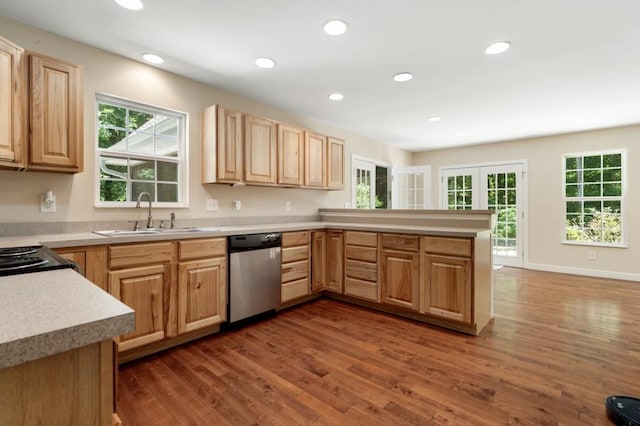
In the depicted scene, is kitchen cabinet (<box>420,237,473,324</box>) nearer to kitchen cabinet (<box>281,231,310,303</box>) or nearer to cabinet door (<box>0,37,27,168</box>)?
kitchen cabinet (<box>281,231,310,303</box>)

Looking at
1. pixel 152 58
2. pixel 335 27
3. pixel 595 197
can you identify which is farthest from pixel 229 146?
pixel 595 197

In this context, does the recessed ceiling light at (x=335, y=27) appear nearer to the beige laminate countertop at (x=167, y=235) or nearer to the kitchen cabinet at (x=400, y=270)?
the beige laminate countertop at (x=167, y=235)

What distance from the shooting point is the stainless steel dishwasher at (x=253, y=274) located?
294 cm

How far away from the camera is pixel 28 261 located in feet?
4.50

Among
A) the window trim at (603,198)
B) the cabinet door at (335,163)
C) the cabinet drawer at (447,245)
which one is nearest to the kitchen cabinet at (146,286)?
the cabinet drawer at (447,245)

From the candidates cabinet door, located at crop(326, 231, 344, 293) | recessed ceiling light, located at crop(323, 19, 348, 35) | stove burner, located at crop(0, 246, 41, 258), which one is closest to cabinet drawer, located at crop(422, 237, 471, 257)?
cabinet door, located at crop(326, 231, 344, 293)

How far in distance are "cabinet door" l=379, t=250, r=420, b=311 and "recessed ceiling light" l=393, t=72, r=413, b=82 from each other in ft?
5.78

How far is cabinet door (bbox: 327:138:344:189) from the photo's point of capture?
4.48 m

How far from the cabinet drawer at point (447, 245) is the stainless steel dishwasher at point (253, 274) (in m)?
1.48

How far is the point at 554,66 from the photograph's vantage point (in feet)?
9.64

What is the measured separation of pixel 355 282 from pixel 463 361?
148 cm

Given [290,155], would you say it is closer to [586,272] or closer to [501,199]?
[501,199]

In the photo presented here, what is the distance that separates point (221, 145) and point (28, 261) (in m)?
2.05

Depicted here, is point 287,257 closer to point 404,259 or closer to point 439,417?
point 404,259
